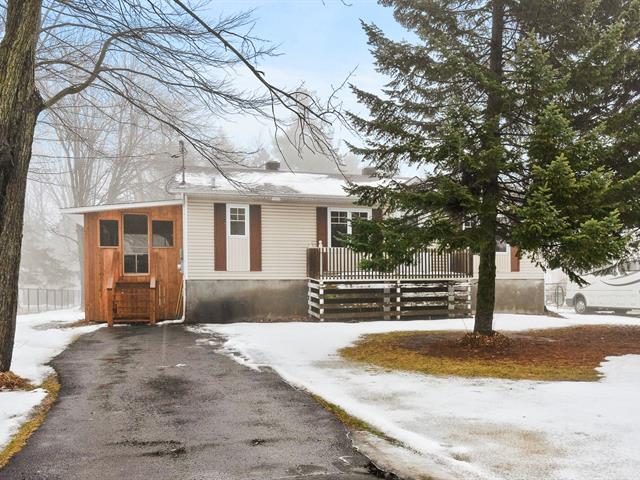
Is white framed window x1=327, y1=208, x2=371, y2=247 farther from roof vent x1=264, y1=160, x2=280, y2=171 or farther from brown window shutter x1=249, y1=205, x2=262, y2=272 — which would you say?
roof vent x1=264, y1=160, x2=280, y2=171

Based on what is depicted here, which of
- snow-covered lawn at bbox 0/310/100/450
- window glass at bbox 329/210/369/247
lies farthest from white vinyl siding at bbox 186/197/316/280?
snow-covered lawn at bbox 0/310/100/450

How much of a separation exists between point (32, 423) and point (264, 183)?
11.6 meters

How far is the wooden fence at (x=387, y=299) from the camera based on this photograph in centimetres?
1520

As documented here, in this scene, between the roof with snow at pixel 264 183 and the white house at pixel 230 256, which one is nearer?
the roof with snow at pixel 264 183

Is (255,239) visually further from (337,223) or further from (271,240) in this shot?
(337,223)

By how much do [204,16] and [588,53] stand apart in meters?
6.19

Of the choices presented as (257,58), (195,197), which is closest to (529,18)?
(257,58)

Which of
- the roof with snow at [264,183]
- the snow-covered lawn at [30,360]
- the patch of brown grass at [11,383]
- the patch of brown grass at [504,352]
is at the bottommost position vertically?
the patch of brown grass at [504,352]

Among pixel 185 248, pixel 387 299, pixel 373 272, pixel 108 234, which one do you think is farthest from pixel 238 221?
pixel 387 299

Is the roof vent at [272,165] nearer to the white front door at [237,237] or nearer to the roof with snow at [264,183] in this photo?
the roof with snow at [264,183]

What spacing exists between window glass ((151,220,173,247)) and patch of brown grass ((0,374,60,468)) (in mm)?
7925

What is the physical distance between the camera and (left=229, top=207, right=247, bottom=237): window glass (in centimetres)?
1517

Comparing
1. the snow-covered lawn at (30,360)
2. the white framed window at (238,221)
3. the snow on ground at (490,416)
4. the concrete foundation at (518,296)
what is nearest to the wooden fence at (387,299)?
the concrete foundation at (518,296)

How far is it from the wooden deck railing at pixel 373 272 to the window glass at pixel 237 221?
209cm
